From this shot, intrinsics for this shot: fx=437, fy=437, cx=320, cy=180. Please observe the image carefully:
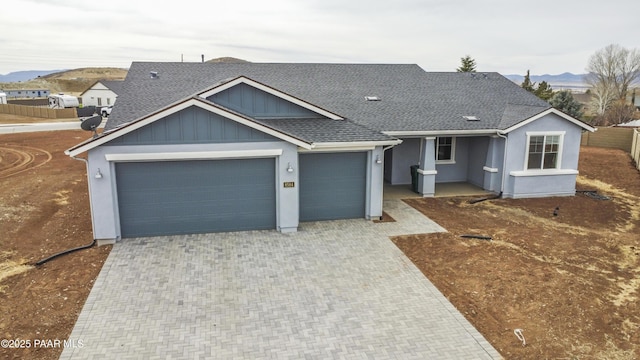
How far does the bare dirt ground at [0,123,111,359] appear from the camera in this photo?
25.8 feet

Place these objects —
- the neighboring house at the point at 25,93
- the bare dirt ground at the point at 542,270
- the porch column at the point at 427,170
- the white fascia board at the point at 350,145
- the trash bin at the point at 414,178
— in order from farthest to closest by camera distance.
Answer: the neighboring house at the point at 25,93
the trash bin at the point at 414,178
the porch column at the point at 427,170
the white fascia board at the point at 350,145
the bare dirt ground at the point at 542,270

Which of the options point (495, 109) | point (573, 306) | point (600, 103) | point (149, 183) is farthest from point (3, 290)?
point (600, 103)

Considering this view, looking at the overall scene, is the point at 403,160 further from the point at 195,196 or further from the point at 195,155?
the point at 195,155

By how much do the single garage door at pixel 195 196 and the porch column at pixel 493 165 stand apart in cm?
956

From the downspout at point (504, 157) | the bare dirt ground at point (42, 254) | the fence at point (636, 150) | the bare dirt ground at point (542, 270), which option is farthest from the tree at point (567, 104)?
the bare dirt ground at point (42, 254)

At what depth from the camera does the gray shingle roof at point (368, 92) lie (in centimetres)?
1655

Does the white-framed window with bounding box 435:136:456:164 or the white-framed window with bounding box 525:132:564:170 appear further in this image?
the white-framed window with bounding box 435:136:456:164

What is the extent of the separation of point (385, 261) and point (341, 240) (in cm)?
168

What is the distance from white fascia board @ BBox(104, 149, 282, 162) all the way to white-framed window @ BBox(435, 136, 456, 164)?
908cm

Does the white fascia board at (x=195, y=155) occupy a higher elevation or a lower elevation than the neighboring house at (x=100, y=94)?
lower

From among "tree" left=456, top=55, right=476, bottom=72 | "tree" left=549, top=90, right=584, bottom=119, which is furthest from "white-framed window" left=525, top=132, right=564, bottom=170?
"tree" left=456, top=55, right=476, bottom=72

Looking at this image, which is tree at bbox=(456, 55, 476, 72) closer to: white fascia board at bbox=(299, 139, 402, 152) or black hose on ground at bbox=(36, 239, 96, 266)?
white fascia board at bbox=(299, 139, 402, 152)

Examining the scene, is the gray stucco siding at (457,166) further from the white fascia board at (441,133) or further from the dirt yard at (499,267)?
the dirt yard at (499,267)

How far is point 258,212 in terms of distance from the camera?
12828 millimetres
